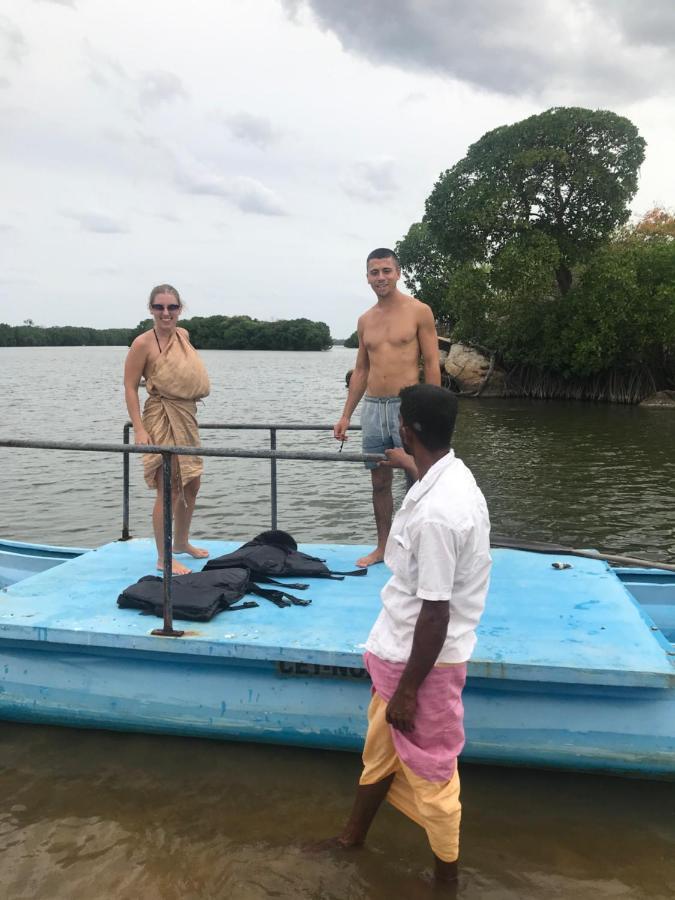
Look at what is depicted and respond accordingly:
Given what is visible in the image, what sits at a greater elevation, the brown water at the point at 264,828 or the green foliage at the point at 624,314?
the green foliage at the point at 624,314

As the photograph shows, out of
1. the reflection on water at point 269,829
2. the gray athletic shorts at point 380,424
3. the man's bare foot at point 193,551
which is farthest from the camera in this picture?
the man's bare foot at point 193,551

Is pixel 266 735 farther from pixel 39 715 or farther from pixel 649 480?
pixel 649 480

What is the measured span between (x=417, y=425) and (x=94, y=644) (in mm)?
2354

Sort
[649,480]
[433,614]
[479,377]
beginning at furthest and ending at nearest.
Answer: [479,377]
[649,480]
[433,614]

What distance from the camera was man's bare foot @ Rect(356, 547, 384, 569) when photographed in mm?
5055

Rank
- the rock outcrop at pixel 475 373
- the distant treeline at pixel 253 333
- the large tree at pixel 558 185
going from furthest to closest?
1. the distant treeline at pixel 253 333
2. the rock outcrop at pixel 475 373
3. the large tree at pixel 558 185

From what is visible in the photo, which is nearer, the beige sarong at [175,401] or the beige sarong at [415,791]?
the beige sarong at [415,791]

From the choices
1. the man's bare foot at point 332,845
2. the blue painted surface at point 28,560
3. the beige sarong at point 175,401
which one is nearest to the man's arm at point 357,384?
the beige sarong at point 175,401

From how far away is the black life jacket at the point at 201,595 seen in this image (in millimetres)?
3934

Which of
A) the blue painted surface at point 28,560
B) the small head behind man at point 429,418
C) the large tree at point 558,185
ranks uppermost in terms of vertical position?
the large tree at point 558,185

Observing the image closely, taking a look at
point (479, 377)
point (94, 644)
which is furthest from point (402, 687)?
point (479, 377)

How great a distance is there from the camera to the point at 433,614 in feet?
7.57

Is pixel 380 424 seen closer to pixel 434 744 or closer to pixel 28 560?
pixel 434 744

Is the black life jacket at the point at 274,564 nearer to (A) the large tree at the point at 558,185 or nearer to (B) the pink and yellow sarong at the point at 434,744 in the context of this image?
(B) the pink and yellow sarong at the point at 434,744
